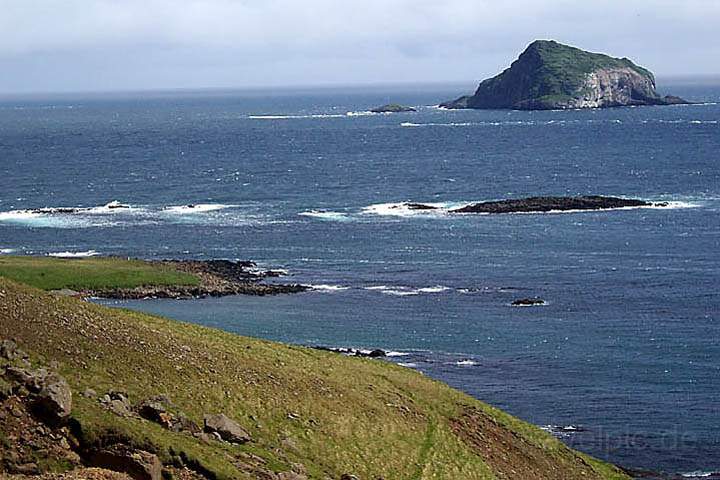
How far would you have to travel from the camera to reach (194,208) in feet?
431

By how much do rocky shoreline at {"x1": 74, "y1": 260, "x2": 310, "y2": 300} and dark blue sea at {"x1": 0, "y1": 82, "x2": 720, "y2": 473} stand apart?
226 cm

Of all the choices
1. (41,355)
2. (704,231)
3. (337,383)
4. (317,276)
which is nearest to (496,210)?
(704,231)

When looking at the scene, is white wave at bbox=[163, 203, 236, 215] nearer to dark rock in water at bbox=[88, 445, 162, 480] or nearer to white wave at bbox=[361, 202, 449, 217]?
white wave at bbox=[361, 202, 449, 217]

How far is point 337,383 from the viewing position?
136 ft

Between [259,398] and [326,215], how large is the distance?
8787 cm

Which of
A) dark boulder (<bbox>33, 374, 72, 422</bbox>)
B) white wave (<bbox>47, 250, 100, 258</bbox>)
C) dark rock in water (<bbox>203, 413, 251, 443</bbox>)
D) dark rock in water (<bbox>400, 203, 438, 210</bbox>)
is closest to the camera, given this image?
dark boulder (<bbox>33, 374, 72, 422</bbox>)

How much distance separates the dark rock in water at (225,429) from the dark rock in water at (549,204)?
9395 cm

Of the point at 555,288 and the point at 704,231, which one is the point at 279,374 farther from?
the point at 704,231

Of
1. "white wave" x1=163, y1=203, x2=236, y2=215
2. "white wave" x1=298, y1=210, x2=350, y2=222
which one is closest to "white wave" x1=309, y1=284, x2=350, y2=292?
"white wave" x1=298, y1=210, x2=350, y2=222

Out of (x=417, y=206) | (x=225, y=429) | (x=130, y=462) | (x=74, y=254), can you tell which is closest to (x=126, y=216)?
(x=74, y=254)

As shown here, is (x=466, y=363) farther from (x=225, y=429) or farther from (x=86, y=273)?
(x=86, y=273)

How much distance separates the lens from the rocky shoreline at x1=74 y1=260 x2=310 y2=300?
82562 millimetres

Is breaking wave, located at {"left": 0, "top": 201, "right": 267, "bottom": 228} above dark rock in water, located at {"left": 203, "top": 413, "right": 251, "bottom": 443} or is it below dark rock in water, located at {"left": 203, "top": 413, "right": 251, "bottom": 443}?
below

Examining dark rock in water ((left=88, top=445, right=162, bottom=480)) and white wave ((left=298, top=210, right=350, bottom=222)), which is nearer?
dark rock in water ((left=88, top=445, right=162, bottom=480))
